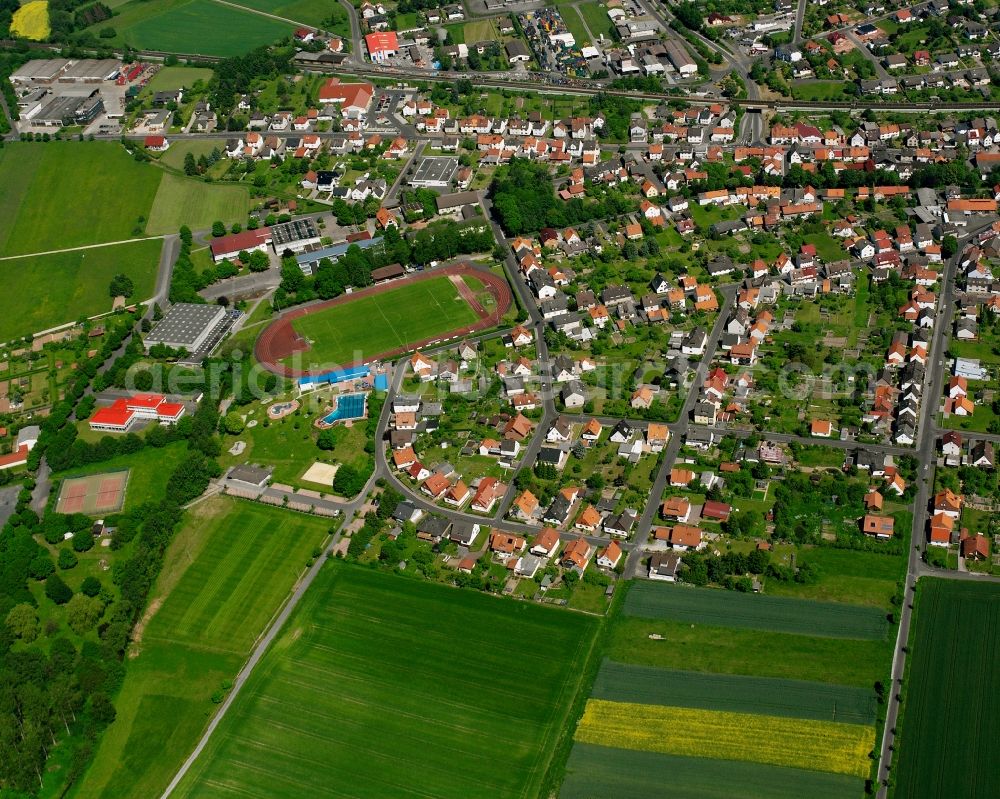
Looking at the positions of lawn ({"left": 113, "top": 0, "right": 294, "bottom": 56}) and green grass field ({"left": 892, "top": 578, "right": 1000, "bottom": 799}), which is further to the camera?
lawn ({"left": 113, "top": 0, "right": 294, "bottom": 56})

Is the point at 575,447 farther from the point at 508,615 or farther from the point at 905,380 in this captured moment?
the point at 905,380

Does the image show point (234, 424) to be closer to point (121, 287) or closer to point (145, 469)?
point (145, 469)

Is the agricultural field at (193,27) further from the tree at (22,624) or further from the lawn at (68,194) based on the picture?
the tree at (22,624)

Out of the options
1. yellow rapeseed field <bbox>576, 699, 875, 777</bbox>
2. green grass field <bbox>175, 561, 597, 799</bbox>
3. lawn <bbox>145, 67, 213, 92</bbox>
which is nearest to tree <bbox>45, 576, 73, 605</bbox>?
green grass field <bbox>175, 561, 597, 799</bbox>

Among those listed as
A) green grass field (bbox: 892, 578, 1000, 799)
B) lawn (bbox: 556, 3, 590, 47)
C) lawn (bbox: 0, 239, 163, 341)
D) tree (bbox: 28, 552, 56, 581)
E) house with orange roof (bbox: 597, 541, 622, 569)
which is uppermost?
lawn (bbox: 556, 3, 590, 47)

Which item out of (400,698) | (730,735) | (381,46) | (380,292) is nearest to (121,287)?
(380,292)

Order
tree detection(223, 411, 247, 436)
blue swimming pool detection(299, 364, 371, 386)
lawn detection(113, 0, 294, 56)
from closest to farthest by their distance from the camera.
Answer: tree detection(223, 411, 247, 436)
blue swimming pool detection(299, 364, 371, 386)
lawn detection(113, 0, 294, 56)

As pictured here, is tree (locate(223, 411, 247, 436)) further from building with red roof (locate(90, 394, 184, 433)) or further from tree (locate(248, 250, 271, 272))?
tree (locate(248, 250, 271, 272))
